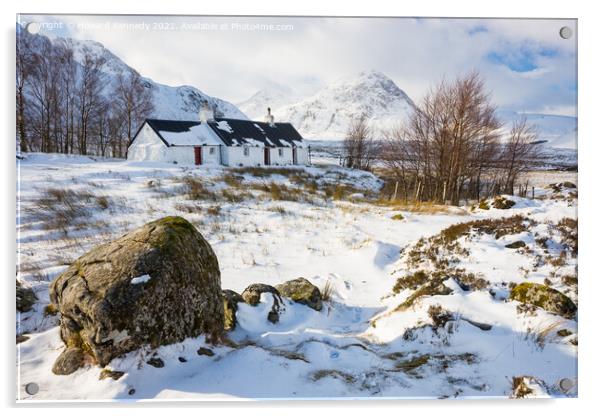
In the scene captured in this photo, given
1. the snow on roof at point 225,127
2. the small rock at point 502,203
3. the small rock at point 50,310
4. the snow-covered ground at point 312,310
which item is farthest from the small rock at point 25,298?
the small rock at point 502,203

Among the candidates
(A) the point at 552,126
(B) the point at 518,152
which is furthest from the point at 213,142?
→ (A) the point at 552,126

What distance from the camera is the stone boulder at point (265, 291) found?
13.2 ft

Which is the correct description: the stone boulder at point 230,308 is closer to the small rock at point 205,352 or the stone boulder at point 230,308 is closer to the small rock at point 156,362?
the small rock at point 205,352

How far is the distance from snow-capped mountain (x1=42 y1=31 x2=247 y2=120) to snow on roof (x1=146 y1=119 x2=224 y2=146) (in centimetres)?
184

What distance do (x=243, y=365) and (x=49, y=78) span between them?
14.2 feet

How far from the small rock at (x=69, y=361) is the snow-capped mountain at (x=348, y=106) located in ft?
12.7

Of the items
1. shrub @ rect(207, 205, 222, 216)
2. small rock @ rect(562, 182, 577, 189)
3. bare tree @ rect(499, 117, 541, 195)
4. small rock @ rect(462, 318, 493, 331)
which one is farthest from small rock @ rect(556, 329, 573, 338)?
shrub @ rect(207, 205, 222, 216)

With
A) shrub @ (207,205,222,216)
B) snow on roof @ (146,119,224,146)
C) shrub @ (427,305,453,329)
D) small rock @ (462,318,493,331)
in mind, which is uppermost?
snow on roof @ (146,119,224,146)

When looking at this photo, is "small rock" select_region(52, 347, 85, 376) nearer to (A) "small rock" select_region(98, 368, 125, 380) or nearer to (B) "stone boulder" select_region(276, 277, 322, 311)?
(A) "small rock" select_region(98, 368, 125, 380)

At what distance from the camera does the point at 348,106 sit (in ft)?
18.0

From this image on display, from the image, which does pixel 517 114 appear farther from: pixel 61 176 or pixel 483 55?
pixel 61 176

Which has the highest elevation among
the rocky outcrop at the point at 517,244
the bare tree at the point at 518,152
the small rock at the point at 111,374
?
the bare tree at the point at 518,152

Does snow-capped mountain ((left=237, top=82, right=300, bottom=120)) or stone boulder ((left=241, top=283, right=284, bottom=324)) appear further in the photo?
snow-capped mountain ((left=237, top=82, right=300, bottom=120))

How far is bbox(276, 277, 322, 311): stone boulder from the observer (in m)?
4.33
